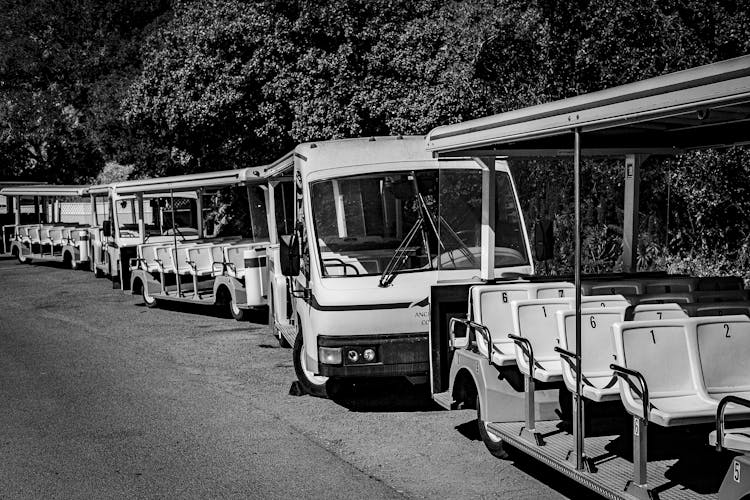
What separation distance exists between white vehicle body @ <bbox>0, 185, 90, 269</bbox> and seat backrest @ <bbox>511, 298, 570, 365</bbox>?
60.9 ft

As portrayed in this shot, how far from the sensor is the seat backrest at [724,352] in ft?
17.4

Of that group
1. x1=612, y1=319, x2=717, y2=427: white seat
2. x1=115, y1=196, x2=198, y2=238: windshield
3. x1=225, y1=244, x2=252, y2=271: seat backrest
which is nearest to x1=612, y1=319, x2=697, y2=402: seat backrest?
x1=612, y1=319, x2=717, y2=427: white seat

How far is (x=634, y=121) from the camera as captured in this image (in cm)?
493

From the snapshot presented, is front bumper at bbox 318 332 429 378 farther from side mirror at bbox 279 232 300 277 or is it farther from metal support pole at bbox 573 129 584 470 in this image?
metal support pole at bbox 573 129 584 470

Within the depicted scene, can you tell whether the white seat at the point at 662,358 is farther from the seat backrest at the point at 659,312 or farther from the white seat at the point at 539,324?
the white seat at the point at 539,324

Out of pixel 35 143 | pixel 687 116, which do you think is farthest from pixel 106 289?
pixel 35 143

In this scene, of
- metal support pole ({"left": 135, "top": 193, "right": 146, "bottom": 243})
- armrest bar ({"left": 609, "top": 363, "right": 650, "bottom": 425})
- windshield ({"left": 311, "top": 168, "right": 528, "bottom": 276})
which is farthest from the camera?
metal support pole ({"left": 135, "top": 193, "right": 146, "bottom": 243})

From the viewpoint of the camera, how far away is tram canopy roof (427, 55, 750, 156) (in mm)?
4227

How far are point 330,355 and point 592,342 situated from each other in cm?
274

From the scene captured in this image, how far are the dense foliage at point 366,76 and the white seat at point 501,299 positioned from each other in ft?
3.13

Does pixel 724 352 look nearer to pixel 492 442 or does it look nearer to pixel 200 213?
pixel 492 442

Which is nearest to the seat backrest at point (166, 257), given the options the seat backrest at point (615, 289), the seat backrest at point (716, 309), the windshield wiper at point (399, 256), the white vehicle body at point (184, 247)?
the white vehicle body at point (184, 247)

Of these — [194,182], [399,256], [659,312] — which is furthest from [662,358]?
[194,182]

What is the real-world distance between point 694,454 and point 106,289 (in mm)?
16300
